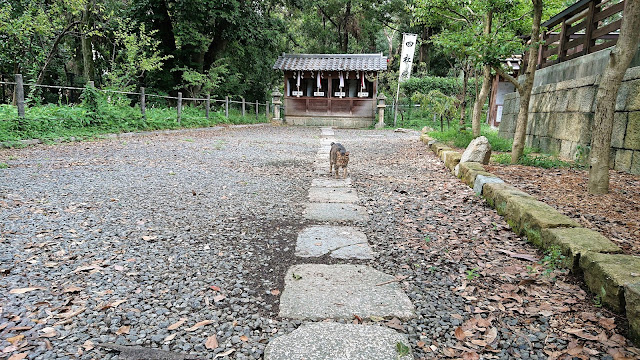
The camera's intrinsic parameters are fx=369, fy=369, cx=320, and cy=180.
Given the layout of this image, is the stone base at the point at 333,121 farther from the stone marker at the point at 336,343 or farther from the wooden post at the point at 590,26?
the stone marker at the point at 336,343

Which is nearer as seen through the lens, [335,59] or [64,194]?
[64,194]

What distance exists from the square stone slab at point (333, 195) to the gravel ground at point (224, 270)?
13 cm

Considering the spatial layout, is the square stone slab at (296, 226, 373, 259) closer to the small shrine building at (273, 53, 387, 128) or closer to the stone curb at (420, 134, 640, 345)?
the stone curb at (420, 134, 640, 345)

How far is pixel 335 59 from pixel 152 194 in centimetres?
1751

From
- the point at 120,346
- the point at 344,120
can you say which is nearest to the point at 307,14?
the point at 344,120

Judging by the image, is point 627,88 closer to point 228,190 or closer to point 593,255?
point 593,255

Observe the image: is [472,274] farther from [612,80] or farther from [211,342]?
[612,80]

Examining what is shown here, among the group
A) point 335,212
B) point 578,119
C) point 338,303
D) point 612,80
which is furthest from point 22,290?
point 578,119

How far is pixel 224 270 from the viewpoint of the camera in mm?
2355

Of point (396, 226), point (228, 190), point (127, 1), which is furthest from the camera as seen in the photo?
point (127, 1)

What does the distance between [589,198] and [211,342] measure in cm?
364

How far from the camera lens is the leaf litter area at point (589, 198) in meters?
2.74

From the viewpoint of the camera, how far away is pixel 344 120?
19.8m

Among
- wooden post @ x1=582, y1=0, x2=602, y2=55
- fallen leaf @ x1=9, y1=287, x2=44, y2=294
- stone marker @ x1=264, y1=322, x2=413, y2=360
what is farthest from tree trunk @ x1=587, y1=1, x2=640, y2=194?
fallen leaf @ x1=9, y1=287, x2=44, y2=294
